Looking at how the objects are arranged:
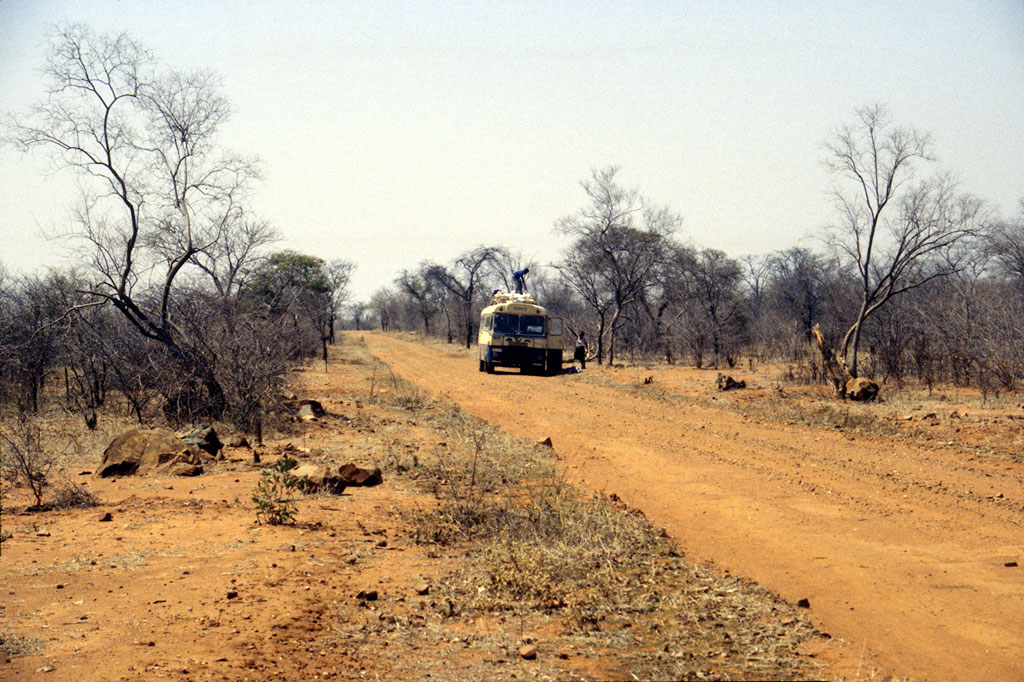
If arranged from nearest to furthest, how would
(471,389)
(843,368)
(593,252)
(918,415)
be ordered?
(918,415)
(843,368)
(471,389)
(593,252)

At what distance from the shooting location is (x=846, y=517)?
301 inches

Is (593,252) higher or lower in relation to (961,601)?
higher

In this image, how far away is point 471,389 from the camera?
2127 cm

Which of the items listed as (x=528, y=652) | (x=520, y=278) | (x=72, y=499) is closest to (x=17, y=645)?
(x=528, y=652)

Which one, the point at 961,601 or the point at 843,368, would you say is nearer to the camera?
the point at 961,601

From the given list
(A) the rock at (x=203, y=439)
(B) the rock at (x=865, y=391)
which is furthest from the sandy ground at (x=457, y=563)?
(B) the rock at (x=865, y=391)

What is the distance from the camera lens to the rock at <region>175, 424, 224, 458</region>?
11.0 metres

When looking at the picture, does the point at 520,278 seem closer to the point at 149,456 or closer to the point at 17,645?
the point at 149,456

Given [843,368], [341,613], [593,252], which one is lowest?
[341,613]

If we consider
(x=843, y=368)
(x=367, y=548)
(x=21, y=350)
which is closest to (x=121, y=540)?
(x=367, y=548)

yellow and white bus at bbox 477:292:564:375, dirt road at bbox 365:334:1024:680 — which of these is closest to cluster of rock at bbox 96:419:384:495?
dirt road at bbox 365:334:1024:680

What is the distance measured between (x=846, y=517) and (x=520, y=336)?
18.4m

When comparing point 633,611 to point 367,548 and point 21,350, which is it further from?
point 21,350

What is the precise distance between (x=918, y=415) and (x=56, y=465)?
1431 centimetres
